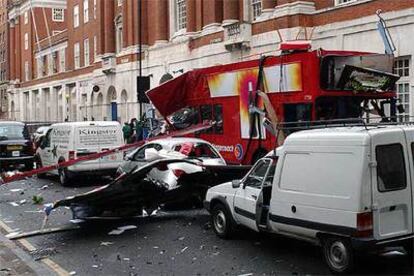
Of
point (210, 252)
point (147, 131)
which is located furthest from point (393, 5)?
point (210, 252)

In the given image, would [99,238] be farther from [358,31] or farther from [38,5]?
[38,5]

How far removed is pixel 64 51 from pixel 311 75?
55097 millimetres

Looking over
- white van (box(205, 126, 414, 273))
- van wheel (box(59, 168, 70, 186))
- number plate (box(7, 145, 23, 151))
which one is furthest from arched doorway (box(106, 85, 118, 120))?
white van (box(205, 126, 414, 273))

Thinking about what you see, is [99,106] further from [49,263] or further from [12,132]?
[49,263]

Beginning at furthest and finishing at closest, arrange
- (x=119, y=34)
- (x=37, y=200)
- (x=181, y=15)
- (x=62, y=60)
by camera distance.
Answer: (x=62, y=60)
(x=119, y=34)
(x=181, y=15)
(x=37, y=200)

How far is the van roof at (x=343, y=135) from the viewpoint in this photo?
22.7ft

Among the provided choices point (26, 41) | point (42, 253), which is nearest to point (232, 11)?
point (42, 253)

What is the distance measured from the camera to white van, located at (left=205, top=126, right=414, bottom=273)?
6.84 m

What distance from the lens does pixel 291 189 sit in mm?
7797

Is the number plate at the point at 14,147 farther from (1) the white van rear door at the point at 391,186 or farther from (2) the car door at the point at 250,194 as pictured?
(1) the white van rear door at the point at 391,186

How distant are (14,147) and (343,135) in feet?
55.3

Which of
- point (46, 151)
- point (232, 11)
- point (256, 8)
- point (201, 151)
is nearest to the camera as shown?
point (201, 151)

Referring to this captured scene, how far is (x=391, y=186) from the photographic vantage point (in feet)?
22.9

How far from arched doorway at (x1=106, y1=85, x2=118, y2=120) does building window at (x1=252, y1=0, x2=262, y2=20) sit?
59.5 feet
